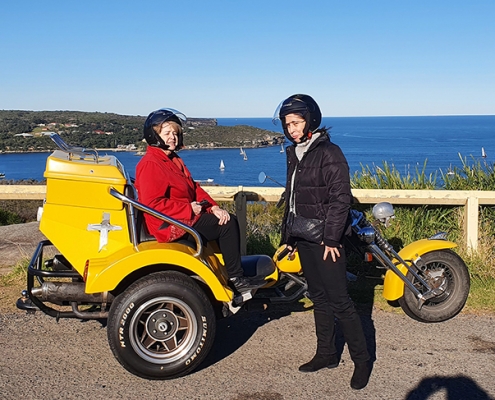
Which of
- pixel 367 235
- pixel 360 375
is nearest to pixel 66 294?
pixel 360 375

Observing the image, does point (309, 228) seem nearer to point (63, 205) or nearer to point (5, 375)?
point (63, 205)

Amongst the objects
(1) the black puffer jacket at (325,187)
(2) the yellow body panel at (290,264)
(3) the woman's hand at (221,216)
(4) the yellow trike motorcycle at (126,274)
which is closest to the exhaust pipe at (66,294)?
(4) the yellow trike motorcycle at (126,274)

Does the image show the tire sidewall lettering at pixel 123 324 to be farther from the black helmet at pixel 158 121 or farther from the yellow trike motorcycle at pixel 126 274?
the black helmet at pixel 158 121

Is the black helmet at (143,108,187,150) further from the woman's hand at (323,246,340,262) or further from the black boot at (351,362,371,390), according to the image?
the black boot at (351,362,371,390)

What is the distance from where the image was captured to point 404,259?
5.46 meters

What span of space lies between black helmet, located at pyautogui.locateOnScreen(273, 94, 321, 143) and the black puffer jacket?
0.32 ft

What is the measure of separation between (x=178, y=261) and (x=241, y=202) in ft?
8.81

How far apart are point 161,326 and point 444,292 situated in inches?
107

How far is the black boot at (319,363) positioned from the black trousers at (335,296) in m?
0.04

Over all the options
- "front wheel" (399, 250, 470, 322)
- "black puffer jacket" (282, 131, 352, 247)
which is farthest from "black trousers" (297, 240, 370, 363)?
"front wheel" (399, 250, 470, 322)

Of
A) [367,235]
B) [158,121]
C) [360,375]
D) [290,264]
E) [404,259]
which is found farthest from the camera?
[404,259]

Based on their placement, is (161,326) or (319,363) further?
(319,363)

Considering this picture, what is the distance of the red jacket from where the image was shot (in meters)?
4.59

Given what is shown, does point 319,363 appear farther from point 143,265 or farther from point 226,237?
point 143,265
